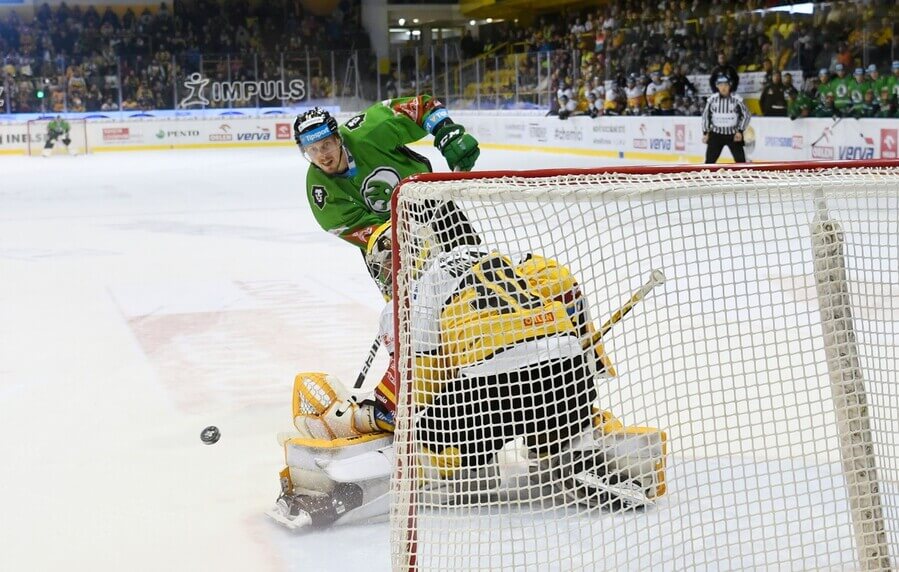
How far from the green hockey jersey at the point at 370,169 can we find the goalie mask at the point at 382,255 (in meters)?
0.24

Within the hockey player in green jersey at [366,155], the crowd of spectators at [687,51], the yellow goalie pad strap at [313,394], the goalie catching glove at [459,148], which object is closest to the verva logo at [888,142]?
the crowd of spectators at [687,51]

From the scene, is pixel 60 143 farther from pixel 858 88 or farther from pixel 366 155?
pixel 366 155

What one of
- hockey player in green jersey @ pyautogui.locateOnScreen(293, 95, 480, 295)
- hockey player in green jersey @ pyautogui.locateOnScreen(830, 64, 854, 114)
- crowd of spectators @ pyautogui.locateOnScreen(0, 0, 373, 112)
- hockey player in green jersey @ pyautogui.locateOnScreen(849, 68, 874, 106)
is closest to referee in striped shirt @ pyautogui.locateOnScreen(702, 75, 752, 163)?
hockey player in green jersey @ pyautogui.locateOnScreen(830, 64, 854, 114)

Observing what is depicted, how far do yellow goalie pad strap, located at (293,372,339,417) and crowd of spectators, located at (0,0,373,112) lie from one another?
62.9 feet

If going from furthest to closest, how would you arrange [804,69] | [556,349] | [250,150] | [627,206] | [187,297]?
[250,150], [804,69], [187,297], [556,349], [627,206]

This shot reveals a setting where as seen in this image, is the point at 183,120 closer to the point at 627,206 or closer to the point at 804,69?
the point at 804,69

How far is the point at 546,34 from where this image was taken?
79.4ft

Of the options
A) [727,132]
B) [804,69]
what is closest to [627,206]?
[727,132]

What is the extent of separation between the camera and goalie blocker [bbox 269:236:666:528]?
2.17 metres

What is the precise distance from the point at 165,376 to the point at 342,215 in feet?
3.73

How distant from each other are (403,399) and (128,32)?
25.2 meters

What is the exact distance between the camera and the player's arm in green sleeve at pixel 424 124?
329cm

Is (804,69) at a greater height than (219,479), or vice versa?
(804,69)

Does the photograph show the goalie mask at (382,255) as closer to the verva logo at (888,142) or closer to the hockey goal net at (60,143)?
the verva logo at (888,142)
